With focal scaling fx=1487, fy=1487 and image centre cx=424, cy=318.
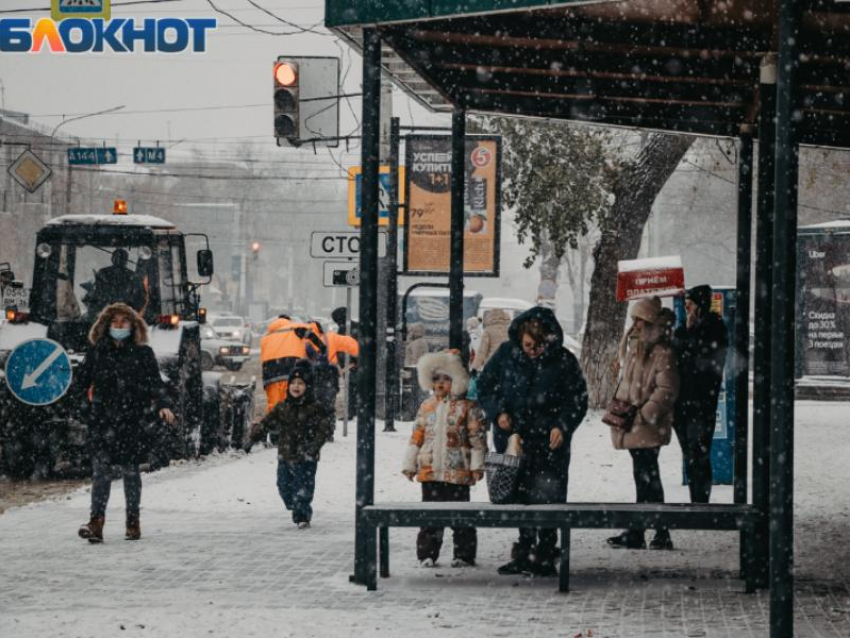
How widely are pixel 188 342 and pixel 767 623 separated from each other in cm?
965

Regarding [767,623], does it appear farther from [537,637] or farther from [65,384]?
[65,384]

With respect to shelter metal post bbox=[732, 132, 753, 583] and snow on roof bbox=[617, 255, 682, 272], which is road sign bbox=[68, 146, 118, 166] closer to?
snow on roof bbox=[617, 255, 682, 272]

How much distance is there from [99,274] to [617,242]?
1027 centimetres

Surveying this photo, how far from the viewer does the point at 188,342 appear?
1596cm

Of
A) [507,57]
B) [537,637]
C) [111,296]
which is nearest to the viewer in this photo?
[537,637]

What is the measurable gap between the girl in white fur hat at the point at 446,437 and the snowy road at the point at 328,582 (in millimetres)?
565

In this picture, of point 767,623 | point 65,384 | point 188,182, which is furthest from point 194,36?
point 188,182

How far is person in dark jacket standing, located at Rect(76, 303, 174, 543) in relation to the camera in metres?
10.4

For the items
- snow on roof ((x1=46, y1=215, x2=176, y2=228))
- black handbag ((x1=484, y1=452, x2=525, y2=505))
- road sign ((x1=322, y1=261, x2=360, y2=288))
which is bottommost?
black handbag ((x1=484, y1=452, x2=525, y2=505))

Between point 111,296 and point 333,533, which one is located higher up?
point 111,296

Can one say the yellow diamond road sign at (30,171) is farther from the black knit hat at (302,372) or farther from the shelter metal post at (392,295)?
the black knit hat at (302,372)


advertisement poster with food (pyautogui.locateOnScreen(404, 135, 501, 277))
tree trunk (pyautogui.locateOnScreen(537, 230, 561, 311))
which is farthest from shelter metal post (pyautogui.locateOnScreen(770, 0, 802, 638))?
tree trunk (pyautogui.locateOnScreen(537, 230, 561, 311))

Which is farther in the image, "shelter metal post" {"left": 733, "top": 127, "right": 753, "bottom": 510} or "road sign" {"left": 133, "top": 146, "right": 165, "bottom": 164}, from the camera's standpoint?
"road sign" {"left": 133, "top": 146, "right": 165, "bottom": 164}

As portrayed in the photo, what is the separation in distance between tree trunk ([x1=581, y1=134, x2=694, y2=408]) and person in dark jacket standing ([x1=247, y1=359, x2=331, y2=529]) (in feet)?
40.0
